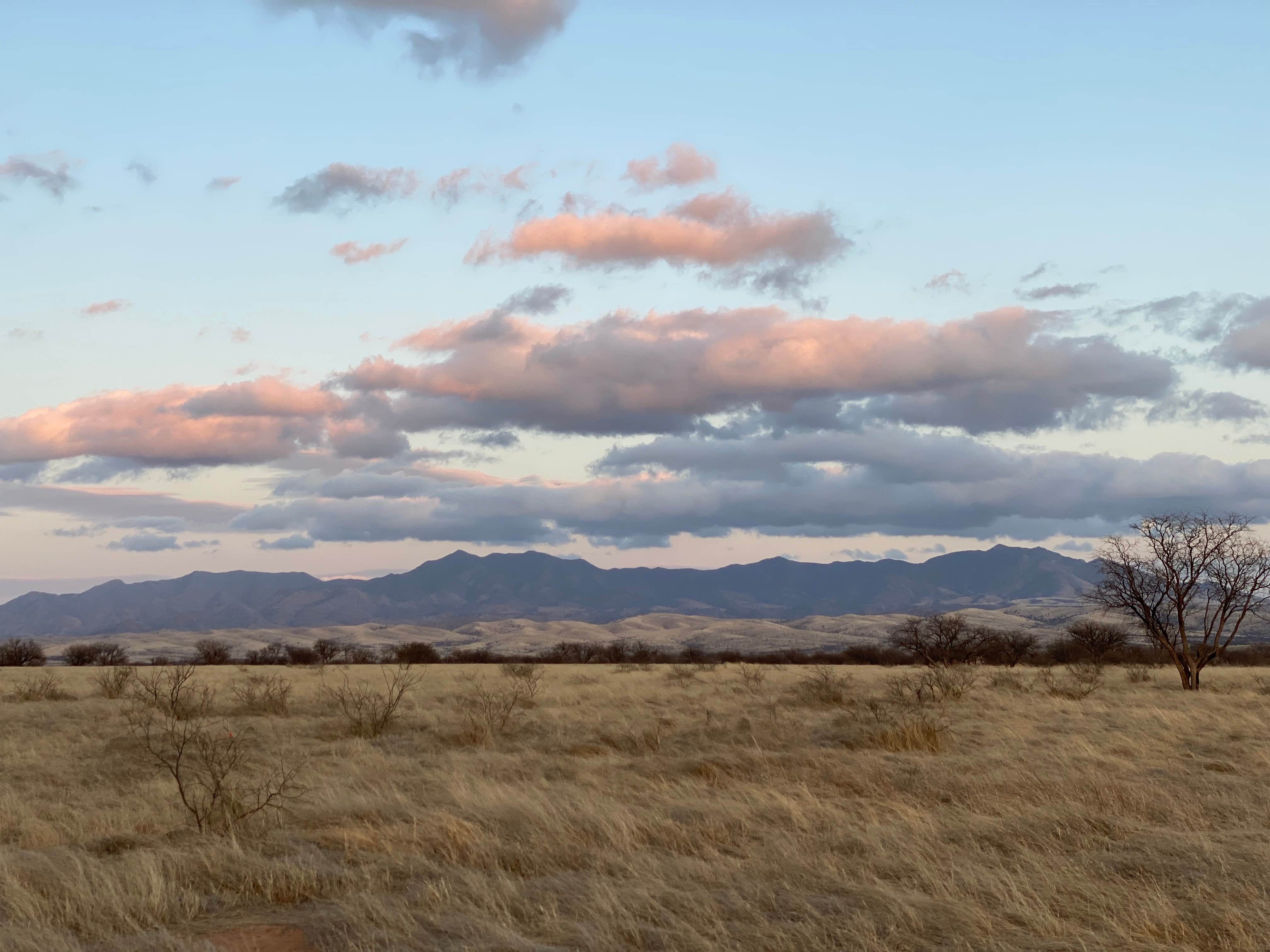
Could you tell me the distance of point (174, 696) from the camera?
20.1 metres

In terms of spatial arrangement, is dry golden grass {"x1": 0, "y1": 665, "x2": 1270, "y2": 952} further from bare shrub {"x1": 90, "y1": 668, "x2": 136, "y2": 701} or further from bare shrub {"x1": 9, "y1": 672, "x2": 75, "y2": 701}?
bare shrub {"x1": 9, "y1": 672, "x2": 75, "y2": 701}

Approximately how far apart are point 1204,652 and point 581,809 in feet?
86.3

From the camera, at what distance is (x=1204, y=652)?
1144 inches

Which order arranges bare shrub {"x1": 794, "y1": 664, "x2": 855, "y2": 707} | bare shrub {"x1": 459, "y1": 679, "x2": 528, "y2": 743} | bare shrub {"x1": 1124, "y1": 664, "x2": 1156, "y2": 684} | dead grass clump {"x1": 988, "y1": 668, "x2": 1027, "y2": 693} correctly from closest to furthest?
bare shrub {"x1": 459, "y1": 679, "x2": 528, "y2": 743}
bare shrub {"x1": 794, "y1": 664, "x2": 855, "y2": 707}
dead grass clump {"x1": 988, "y1": 668, "x2": 1027, "y2": 693}
bare shrub {"x1": 1124, "y1": 664, "x2": 1156, "y2": 684}

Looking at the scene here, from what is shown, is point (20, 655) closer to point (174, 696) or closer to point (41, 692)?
point (41, 692)

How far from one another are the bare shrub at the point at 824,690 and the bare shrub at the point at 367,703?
433 inches

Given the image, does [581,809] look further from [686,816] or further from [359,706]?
[359,706]

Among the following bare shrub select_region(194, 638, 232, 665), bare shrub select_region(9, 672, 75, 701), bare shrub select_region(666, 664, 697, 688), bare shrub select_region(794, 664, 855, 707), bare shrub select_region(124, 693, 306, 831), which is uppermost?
bare shrub select_region(124, 693, 306, 831)

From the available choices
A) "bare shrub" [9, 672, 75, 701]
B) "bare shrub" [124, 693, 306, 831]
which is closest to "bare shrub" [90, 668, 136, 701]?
"bare shrub" [9, 672, 75, 701]

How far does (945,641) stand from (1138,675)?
21355 millimetres

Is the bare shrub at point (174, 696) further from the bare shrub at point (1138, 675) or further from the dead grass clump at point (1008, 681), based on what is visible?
the bare shrub at point (1138, 675)

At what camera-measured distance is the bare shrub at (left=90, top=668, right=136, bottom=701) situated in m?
26.9

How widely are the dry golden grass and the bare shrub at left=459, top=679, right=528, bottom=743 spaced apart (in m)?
0.35

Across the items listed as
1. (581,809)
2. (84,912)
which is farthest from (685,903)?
(84,912)
